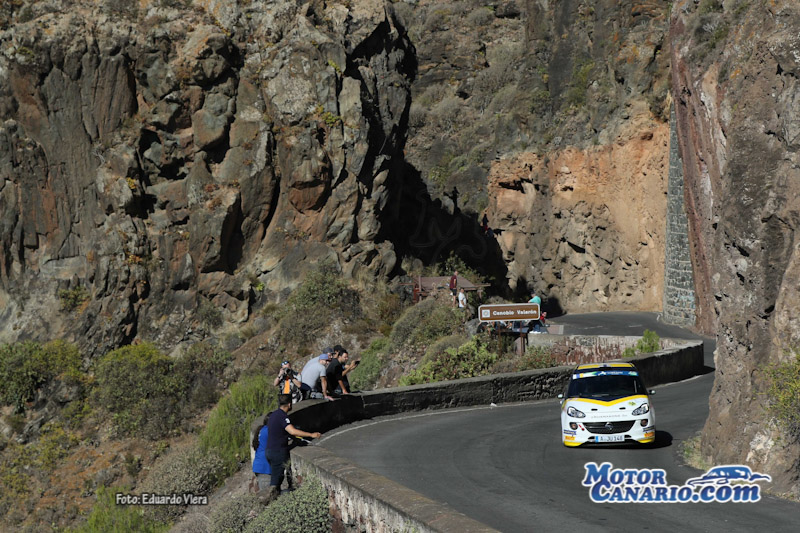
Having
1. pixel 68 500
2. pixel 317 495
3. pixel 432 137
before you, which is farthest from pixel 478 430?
pixel 432 137

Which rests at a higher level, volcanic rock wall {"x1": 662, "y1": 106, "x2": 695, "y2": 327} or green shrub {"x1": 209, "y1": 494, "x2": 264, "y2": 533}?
volcanic rock wall {"x1": 662, "y1": 106, "x2": 695, "y2": 327}

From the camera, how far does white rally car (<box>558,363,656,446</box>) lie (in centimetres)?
1437

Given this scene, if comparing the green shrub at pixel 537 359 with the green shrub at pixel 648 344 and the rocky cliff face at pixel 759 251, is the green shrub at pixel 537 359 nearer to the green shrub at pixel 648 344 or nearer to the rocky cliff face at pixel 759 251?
the green shrub at pixel 648 344

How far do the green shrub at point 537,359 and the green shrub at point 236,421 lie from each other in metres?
7.43

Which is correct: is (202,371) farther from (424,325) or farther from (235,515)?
(235,515)

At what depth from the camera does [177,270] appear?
124 feet

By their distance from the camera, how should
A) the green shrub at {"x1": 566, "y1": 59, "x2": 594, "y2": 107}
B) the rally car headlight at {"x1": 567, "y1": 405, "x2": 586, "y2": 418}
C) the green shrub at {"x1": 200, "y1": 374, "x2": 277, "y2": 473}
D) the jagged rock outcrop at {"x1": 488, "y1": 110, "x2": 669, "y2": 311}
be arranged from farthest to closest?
the green shrub at {"x1": 566, "y1": 59, "x2": 594, "y2": 107} → the jagged rock outcrop at {"x1": 488, "y1": 110, "x2": 669, "y2": 311} → the green shrub at {"x1": 200, "y1": 374, "x2": 277, "y2": 473} → the rally car headlight at {"x1": 567, "y1": 405, "x2": 586, "y2": 418}

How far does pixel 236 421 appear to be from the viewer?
1900 cm

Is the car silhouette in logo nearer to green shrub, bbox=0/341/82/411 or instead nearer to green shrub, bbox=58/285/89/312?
green shrub, bbox=0/341/82/411

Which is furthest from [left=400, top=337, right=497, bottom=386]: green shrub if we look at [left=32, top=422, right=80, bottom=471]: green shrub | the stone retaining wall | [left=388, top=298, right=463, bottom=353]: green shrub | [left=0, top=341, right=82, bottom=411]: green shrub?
[left=0, top=341, right=82, bottom=411]: green shrub

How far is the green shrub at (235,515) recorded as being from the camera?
1274cm

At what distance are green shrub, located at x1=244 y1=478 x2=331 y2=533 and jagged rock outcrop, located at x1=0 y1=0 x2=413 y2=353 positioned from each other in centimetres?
2582

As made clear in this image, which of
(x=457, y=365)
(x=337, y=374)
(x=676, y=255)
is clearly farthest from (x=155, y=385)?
(x=676, y=255)

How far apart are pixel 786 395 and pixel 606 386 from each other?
435cm
